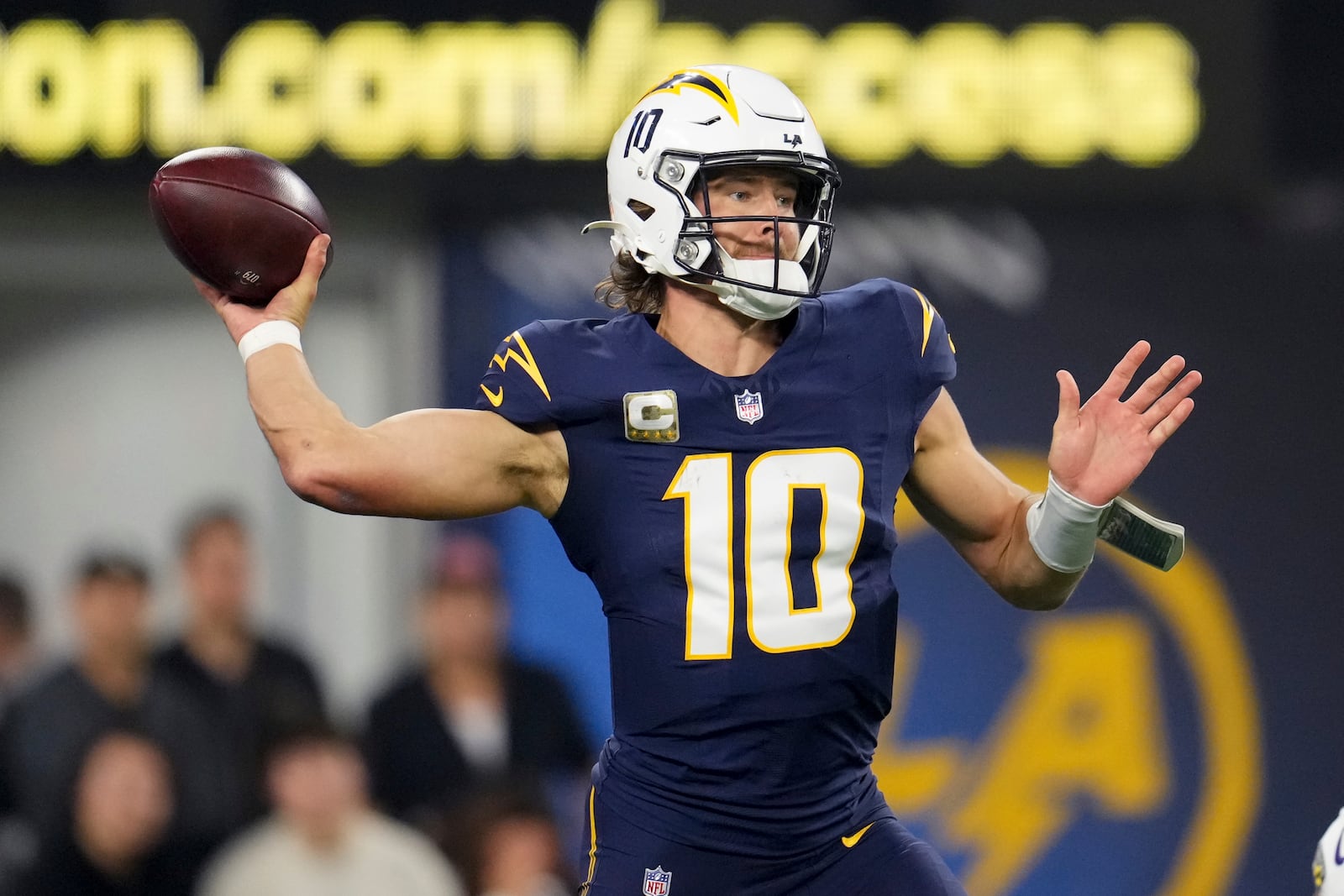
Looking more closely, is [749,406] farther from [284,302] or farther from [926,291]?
[926,291]

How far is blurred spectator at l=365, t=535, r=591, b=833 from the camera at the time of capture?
5035 mm

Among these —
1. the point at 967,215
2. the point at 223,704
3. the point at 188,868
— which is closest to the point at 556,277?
the point at 967,215

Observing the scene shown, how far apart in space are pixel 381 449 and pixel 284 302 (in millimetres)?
287

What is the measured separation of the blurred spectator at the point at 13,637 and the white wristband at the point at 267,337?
10.0 ft

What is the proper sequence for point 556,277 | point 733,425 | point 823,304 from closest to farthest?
point 733,425 < point 823,304 < point 556,277

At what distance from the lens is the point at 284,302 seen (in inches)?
101

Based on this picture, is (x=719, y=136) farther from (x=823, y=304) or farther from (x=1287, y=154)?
(x=1287, y=154)

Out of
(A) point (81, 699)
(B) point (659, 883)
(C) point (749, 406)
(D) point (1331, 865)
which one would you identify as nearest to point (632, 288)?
(C) point (749, 406)

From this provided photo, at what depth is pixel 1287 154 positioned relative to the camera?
518 cm

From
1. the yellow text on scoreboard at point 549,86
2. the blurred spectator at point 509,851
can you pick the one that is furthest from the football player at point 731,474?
the blurred spectator at point 509,851

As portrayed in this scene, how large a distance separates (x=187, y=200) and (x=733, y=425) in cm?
87

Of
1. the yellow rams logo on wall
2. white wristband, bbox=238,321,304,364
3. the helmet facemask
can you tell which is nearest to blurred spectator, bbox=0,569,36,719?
the yellow rams logo on wall

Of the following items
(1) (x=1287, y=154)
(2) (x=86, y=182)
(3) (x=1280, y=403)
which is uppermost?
(1) (x=1287, y=154)

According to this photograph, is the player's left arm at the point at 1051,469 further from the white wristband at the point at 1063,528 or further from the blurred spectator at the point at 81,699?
the blurred spectator at the point at 81,699
